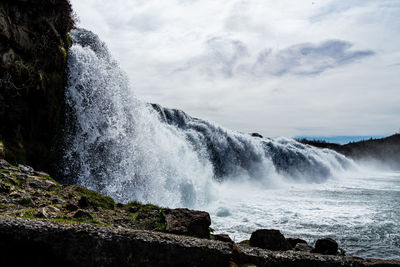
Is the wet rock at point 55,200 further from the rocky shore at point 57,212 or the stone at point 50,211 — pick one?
the stone at point 50,211

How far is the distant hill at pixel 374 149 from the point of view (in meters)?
68.8

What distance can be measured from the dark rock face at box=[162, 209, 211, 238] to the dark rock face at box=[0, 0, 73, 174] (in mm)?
4907

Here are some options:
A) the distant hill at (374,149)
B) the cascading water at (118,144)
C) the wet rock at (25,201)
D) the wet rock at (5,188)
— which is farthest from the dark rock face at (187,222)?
the distant hill at (374,149)

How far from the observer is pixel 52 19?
401 inches

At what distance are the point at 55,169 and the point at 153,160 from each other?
4.13 meters

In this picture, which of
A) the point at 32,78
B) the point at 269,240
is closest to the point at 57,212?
the point at 269,240

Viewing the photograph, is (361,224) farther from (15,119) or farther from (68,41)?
(68,41)

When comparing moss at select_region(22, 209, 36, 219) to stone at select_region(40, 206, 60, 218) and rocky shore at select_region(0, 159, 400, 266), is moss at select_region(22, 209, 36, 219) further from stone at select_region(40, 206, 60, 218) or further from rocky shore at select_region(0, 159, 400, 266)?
stone at select_region(40, 206, 60, 218)

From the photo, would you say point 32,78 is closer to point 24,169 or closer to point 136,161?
point 24,169

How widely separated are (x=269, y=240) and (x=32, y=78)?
8.54 metres

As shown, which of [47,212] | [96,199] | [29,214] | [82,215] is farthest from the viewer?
[96,199]

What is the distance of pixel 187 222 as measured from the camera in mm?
5441

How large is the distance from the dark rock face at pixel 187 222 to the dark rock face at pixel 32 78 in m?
4.91

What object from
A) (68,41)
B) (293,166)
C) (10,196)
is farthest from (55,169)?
(293,166)
